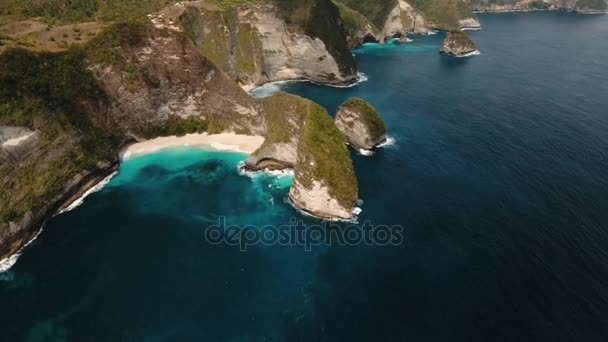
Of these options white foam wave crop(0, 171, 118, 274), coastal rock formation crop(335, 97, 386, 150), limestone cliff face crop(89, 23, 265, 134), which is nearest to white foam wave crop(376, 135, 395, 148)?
coastal rock formation crop(335, 97, 386, 150)

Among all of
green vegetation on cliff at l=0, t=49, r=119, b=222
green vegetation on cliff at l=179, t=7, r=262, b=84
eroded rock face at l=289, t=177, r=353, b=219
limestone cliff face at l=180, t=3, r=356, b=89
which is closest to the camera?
green vegetation on cliff at l=0, t=49, r=119, b=222

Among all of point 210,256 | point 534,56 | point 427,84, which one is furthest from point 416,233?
point 534,56

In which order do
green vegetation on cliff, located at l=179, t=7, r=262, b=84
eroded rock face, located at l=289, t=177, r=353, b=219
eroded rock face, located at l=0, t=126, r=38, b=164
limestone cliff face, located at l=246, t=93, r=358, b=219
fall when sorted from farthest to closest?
1. green vegetation on cliff, located at l=179, t=7, r=262, b=84
2. limestone cliff face, located at l=246, t=93, r=358, b=219
3. eroded rock face, located at l=289, t=177, r=353, b=219
4. eroded rock face, located at l=0, t=126, r=38, b=164

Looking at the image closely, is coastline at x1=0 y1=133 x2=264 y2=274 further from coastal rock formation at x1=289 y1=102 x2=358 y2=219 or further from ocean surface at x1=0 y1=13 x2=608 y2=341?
coastal rock formation at x1=289 y1=102 x2=358 y2=219

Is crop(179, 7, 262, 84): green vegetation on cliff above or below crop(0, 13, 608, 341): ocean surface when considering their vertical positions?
above

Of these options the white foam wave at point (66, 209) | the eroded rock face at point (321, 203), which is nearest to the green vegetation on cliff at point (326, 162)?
the eroded rock face at point (321, 203)

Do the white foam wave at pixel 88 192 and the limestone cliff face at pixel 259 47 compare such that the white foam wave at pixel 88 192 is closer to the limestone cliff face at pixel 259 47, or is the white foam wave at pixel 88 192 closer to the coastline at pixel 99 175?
the coastline at pixel 99 175

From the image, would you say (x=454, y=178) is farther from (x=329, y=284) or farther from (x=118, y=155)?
(x=118, y=155)
